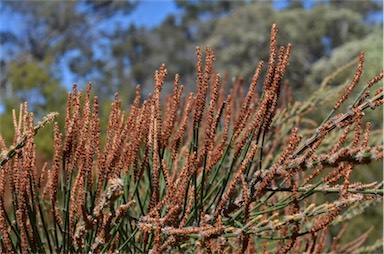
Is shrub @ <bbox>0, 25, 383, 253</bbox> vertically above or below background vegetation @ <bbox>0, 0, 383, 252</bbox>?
below

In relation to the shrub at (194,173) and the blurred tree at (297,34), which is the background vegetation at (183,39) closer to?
the blurred tree at (297,34)

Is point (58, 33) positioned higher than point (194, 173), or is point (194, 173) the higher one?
point (58, 33)

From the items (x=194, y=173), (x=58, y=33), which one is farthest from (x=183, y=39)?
(x=194, y=173)

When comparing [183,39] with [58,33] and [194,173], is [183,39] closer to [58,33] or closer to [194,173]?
[58,33]

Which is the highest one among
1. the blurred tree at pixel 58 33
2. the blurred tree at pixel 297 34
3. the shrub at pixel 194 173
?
the blurred tree at pixel 58 33

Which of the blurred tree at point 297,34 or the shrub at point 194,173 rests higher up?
the blurred tree at point 297,34

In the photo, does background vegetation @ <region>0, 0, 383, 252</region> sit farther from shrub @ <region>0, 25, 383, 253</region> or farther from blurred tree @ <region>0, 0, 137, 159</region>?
shrub @ <region>0, 25, 383, 253</region>

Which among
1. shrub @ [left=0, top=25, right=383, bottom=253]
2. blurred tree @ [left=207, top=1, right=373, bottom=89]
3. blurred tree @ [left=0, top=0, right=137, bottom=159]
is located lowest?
shrub @ [left=0, top=25, right=383, bottom=253]

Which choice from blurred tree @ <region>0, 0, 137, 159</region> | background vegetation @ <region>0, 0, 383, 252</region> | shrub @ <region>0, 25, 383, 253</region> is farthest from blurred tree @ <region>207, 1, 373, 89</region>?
shrub @ <region>0, 25, 383, 253</region>

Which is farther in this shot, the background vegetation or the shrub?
the background vegetation

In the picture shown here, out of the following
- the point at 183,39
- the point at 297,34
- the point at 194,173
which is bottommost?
the point at 194,173

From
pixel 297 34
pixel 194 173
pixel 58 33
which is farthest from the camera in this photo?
pixel 58 33

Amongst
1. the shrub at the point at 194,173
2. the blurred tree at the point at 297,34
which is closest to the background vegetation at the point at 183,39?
the blurred tree at the point at 297,34

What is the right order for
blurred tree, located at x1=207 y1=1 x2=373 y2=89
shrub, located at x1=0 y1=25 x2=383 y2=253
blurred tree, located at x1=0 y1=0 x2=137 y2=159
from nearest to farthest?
shrub, located at x1=0 y1=25 x2=383 y2=253 → blurred tree, located at x1=207 y1=1 x2=373 y2=89 → blurred tree, located at x1=0 y1=0 x2=137 y2=159
